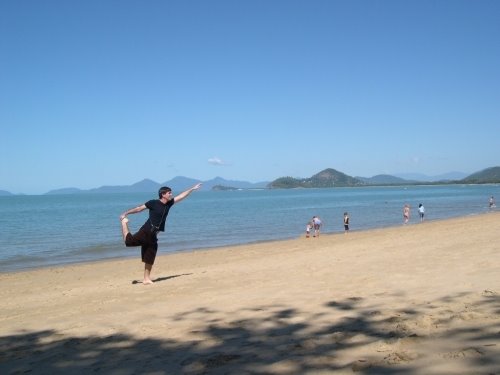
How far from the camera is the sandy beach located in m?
3.58

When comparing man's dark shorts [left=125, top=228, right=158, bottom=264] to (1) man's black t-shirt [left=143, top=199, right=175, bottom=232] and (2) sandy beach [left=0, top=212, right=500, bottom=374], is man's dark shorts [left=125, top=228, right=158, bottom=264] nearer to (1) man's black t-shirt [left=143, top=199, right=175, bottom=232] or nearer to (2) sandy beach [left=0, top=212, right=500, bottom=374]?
(1) man's black t-shirt [left=143, top=199, right=175, bottom=232]

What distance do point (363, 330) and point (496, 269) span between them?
4.27 m

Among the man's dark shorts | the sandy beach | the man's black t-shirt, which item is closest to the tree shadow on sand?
the sandy beach

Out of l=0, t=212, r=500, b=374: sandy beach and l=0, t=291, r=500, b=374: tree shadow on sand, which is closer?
l=0, t=291, r=500, b=374: tree shadow on sand

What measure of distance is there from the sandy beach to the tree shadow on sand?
0.04 feet

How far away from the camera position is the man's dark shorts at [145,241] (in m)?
8.70

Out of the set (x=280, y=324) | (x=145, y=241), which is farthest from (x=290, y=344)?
(x=145, y=241)

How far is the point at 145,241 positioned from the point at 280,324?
458cm

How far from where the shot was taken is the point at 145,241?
8891 millimetres

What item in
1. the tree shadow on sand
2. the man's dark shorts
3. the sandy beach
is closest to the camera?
the tree shadow on sand

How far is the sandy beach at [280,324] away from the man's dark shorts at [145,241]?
0.63m

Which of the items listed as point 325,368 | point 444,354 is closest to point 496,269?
point 444,354

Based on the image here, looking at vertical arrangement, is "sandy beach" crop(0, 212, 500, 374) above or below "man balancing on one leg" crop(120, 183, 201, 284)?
below

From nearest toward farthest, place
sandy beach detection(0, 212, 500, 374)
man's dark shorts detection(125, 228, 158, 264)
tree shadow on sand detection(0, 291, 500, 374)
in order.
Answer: tree shadow on sand detection(0, 291, 500, 374), sandy beach detection(0, 212, 500, 374), man's dark shorts detection(125, 228, 158, 264)
